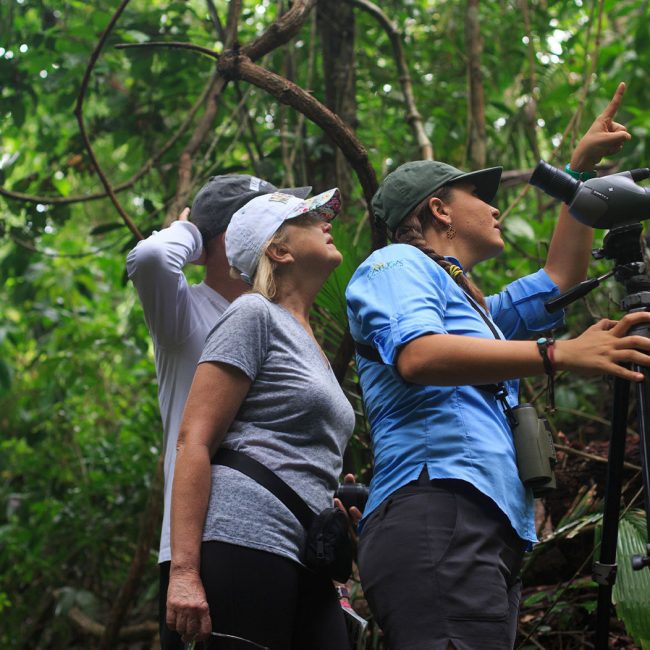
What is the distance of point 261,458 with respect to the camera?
196cm

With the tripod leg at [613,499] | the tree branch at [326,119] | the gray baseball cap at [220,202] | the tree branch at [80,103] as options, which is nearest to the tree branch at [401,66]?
the tree branch at [326,119]

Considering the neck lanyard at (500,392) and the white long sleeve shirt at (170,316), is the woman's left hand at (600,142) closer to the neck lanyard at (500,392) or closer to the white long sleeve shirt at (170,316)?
the neck lanyard at (500,392)

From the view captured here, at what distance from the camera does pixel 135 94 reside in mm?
5059

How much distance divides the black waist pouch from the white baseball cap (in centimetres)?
54

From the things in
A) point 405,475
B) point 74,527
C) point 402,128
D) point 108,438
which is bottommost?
point 74,527

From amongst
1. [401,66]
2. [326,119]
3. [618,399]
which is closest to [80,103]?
[326,119]

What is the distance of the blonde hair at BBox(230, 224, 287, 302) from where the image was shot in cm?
220

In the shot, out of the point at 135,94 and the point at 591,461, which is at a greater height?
the point at 135,94

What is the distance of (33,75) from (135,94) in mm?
576

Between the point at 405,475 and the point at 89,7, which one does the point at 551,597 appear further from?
the point at 89,7

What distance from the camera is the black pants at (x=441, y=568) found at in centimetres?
169

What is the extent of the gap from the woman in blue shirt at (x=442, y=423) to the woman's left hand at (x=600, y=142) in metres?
0.08

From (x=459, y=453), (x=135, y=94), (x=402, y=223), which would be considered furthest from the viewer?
(x=135, y=94)

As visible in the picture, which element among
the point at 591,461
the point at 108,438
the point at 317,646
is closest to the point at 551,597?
the point at 591,461
